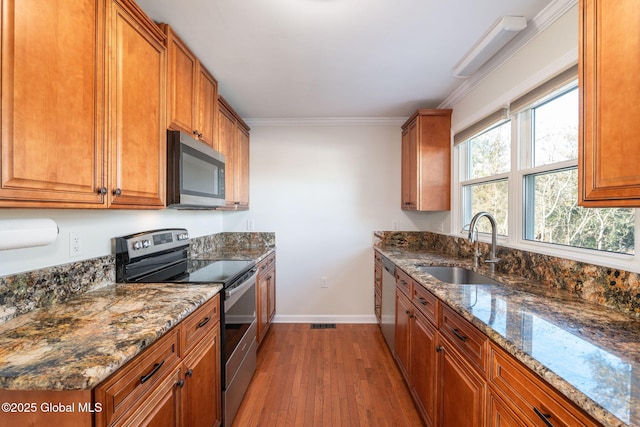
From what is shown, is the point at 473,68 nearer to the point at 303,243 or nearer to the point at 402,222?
the point at 402,222

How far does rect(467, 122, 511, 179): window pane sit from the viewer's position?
2.10 m

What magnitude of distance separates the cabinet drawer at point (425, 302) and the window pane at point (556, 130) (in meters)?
1.09

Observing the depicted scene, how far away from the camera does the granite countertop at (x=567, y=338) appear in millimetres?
633

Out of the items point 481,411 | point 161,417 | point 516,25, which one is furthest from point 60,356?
point 516,25

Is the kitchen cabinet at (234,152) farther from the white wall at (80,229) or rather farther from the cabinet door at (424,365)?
the cabinet door at (424,365)

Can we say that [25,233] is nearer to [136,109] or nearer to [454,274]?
[136,109]

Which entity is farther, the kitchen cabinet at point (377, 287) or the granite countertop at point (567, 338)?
the kitchen cabinet at point (377, 287)

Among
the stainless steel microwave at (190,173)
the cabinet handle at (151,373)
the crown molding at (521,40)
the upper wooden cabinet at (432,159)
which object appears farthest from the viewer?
the upper wooden cabinet at (432,159)

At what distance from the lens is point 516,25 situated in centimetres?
160

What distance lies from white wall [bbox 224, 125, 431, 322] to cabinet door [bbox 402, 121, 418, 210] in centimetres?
17

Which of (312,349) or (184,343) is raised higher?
(184,343)

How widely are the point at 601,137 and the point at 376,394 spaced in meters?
2.06

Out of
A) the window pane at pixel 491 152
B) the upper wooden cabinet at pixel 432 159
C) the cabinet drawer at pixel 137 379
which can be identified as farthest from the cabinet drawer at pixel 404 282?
the cabinet drawer at pixel 137 379

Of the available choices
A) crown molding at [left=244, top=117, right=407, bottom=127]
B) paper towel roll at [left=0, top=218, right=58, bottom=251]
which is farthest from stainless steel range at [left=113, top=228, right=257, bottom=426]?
crown molding at [left=244, top=117, right=407, bottom=127]
